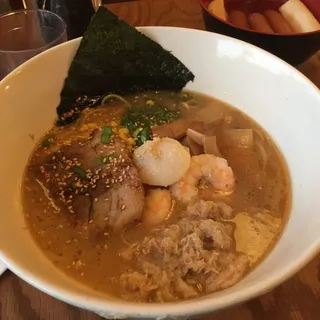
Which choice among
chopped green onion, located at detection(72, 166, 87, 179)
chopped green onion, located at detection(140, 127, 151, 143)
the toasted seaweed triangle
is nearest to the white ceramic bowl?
the toasted seaweed triangle

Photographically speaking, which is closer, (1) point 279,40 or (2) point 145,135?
(2) point 145,135

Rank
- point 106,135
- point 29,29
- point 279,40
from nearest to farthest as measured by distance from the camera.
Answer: point 106,135
point 279,40
point 29,29

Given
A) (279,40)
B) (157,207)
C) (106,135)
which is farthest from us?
(279,40)

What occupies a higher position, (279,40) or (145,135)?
(279,40)

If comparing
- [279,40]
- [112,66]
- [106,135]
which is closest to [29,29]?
[112,66]

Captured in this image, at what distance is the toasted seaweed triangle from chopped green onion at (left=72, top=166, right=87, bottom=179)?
0.22 metres

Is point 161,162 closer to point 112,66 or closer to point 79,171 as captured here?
point 79,171

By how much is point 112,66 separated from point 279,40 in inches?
19.6

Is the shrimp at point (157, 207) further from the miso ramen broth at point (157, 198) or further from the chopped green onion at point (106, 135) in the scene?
the chopped green onion at point (106, 135)

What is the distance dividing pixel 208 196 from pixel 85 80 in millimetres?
515

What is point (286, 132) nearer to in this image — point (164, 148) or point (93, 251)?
point (164, 148)

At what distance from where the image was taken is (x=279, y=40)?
4.70ft

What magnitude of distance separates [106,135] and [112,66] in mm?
261

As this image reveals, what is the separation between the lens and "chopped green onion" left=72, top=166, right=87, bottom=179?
1.21m
